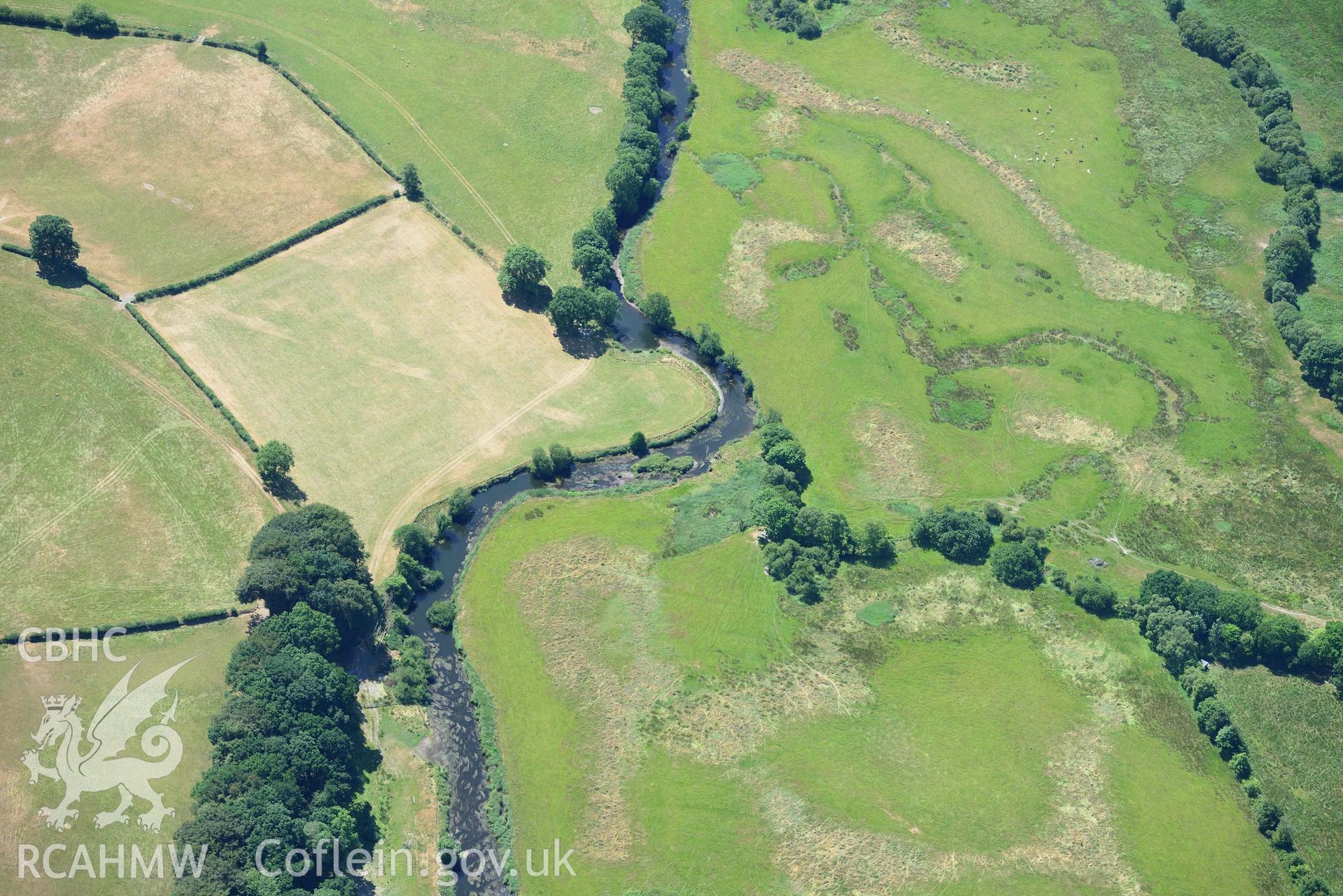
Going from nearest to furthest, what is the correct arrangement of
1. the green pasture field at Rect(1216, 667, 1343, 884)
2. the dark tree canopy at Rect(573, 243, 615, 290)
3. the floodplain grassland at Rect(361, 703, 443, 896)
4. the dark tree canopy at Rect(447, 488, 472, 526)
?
1. the floodplain grassland at Rect(361, 703, 443, 896)
2. the green pasture field at Rect(1216, 667, 1343, 884)
3. the dark tree canopy at Rect(447, 488, 472, 526)
4. the dark tree canopy at Rect(573, 243, 615, 290)

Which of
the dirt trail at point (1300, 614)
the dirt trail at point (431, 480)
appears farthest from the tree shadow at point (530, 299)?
the dirt trail at point (1300, 614)

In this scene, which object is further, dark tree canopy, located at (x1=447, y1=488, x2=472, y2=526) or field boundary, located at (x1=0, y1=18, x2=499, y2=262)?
field boundary, located at (x1=0, y1=18, x2=499, y2=262)

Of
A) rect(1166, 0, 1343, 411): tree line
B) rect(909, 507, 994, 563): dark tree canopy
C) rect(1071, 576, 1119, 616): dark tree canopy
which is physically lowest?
rect(909, 507, 994, 563): dark tree canopy

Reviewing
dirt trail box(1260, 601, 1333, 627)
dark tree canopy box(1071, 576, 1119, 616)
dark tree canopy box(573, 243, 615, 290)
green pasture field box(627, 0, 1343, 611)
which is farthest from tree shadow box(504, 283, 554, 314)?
dirt trail box(1260, 601, 1333, 627)

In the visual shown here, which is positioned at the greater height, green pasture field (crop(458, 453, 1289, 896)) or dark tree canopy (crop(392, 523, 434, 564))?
green pasture field (crop(458, 453, 1289, 896))

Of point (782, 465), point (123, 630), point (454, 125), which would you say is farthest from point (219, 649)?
point (454, 125)

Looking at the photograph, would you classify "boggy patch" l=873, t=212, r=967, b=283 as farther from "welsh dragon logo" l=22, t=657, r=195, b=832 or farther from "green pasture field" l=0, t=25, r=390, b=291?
"welsh dragon logo" l=22, t=657, r=195, b=832

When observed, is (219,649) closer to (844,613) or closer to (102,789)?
(102,789)

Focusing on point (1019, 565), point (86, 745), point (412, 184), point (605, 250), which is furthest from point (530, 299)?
point (86, 745)

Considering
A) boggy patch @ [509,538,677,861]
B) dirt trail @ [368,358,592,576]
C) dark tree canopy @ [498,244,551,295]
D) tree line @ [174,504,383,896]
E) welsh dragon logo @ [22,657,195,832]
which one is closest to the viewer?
tree line @ [174,504,383,896]
